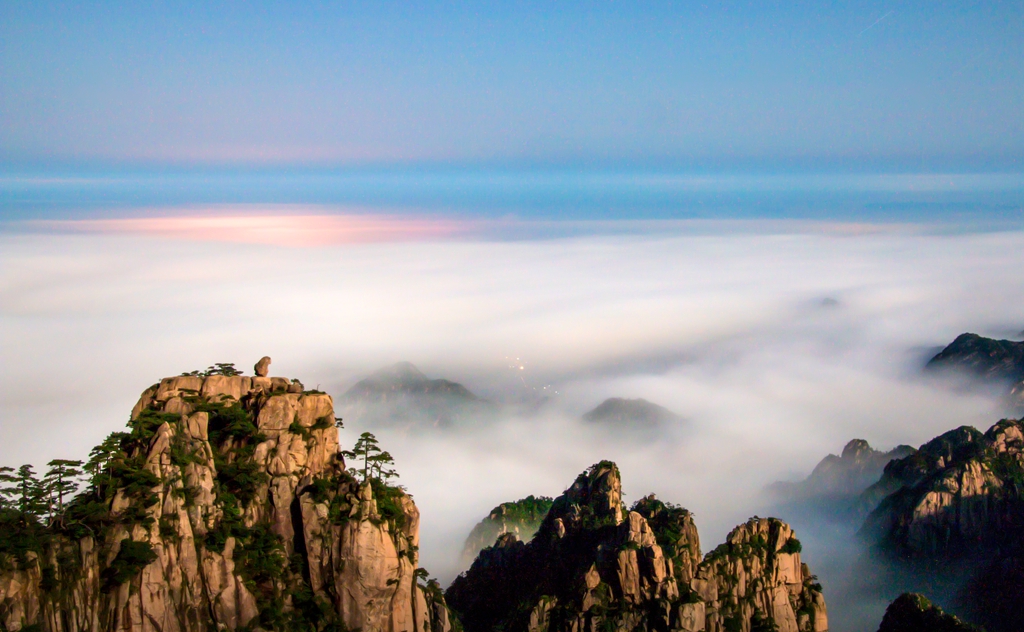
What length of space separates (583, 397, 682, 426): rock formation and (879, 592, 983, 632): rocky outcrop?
114147 millimetres

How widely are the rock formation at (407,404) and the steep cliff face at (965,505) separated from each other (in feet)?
331

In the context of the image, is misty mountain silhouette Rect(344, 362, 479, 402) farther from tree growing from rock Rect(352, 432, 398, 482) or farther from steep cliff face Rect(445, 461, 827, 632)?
tree growing from rock Rect(352, 432, 398, 482)

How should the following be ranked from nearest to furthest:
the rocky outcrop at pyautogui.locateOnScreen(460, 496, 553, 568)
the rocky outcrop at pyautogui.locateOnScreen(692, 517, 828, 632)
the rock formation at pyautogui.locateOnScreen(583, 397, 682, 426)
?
the rocky outcrop at pyautogui.locateOnScreen(692, 517, 828, 632)
the rocky outcrop at pyautogui.locateOnScreen(460, 496, 553, 568)
the rock formation at pyautogui.locateOnScreen(583, 397, 682, 426)

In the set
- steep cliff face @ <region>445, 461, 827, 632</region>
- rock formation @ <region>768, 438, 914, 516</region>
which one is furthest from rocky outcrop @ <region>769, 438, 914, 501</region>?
steep cliff face @ <region>445, 461, 827, 632</region>

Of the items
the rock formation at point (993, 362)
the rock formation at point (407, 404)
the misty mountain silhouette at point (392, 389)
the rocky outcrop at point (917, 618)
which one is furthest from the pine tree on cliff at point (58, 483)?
the rock formation at point (993, 362)

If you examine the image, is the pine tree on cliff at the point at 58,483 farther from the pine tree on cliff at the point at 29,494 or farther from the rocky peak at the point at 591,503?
the rocky peak at the point at 591,503

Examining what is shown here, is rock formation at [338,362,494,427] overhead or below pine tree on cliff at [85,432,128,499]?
overhead

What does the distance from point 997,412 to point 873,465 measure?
44378 mm

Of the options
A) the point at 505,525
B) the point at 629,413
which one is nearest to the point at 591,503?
the point at 505,525

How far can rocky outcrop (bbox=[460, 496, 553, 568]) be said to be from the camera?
99500mm

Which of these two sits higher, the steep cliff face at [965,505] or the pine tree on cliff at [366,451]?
the pine tree on cliff at [366,451]

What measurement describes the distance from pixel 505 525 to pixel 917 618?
45803 mm

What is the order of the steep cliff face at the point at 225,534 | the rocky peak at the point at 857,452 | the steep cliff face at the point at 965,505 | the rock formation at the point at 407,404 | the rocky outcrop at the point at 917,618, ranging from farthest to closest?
the rock formation at the point at 407,404, the rocky peak at the point at 857,452, the steep cliff face at the point at 965,505, the rocky outcrop at the point at 917,618, the steep cliff face at the point at 225,534

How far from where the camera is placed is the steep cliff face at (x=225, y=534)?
37.1 meters
